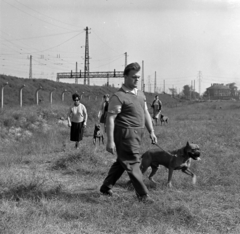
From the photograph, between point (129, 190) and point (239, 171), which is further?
point (239, 171)

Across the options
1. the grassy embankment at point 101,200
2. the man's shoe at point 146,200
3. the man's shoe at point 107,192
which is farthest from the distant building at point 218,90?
the man's shoe at point 146,200

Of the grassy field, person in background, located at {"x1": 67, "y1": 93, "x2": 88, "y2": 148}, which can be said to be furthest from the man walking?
person in background, located at {"x1": 67, "y1": 93, "x2": 88, "y2": 148}

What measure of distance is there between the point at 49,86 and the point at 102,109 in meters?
23.8

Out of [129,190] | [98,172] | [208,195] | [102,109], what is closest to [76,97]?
[102,109]

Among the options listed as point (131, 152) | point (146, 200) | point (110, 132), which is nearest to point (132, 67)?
point (110, 132)

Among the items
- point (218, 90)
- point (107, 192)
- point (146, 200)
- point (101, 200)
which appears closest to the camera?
point (146, 200)

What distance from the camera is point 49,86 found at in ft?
111

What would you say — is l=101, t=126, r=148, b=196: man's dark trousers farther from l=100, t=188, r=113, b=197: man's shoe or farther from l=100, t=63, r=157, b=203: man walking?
l=100, t=188, r=113, b=197: man's shoe

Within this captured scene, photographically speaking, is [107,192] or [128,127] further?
[107,192]

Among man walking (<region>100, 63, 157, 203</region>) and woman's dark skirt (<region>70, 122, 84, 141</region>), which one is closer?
man walking (<region>100, 63, 157, 203</region>)

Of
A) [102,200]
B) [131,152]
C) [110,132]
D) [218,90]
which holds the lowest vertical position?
[102,200]

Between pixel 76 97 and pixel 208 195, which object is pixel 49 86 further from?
pixel 208 195

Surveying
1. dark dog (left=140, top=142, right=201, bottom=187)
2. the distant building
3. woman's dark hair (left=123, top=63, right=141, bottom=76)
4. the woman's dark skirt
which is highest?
the distant building

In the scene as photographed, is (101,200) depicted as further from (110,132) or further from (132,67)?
(132,67)
